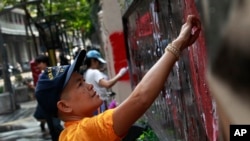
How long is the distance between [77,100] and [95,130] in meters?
0.26

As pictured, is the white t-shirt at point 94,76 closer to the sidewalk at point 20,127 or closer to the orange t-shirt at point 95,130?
the orange t-shirt at point 95,130

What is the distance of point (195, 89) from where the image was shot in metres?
2.58

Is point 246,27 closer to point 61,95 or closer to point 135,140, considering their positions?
point 61,95

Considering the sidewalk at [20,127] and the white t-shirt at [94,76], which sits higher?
the white t-shirt at [94,76]

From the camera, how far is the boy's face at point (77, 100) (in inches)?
91.5

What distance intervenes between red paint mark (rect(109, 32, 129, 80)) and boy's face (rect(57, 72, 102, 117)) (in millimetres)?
6113

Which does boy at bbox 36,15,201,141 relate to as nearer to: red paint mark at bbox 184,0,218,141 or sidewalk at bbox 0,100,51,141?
red paint mark at bbox 184,0,218,141

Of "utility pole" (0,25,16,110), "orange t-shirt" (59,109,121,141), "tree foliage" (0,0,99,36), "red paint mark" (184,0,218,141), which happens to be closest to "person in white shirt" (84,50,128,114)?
"red paint mark" (184,0,218,141)

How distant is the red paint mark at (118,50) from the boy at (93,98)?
6097 millimetres

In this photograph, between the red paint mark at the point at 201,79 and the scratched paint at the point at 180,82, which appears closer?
the red paint mark at the point at 201,79

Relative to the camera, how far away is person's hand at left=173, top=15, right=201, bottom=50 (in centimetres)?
197

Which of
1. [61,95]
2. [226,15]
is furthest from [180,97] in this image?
[226,15]

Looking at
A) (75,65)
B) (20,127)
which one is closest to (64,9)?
(20,127)

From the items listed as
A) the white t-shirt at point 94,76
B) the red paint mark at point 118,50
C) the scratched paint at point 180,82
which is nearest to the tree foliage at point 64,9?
the red paint mark at point 118,50
